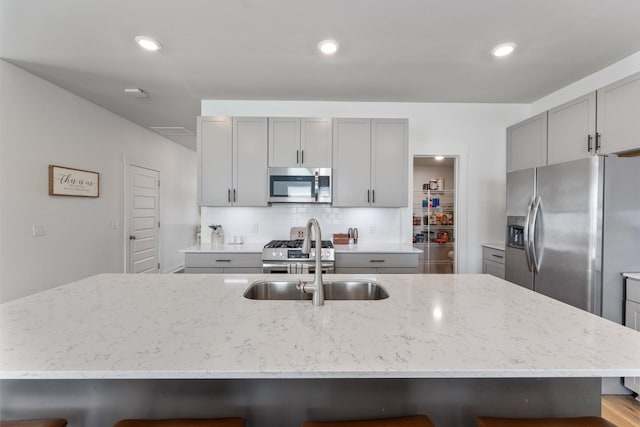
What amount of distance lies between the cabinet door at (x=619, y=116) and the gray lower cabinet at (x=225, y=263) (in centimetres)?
331

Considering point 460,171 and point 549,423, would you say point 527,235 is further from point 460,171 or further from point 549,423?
point 549,423

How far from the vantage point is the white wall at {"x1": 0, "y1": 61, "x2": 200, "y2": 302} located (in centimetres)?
271

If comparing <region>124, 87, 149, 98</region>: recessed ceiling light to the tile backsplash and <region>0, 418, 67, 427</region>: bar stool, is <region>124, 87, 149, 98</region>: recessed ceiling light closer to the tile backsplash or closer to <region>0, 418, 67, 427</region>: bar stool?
the tile backsplash

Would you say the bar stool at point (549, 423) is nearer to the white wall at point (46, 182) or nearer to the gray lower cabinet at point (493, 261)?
the gray lower cabinet at point (493, 261)

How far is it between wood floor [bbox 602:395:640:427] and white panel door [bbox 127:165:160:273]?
5.48 m

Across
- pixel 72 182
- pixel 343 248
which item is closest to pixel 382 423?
pixel 343 248

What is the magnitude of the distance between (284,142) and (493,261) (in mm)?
2766

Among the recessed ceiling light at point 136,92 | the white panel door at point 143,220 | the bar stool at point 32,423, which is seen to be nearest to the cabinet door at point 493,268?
the bar stool at point 32,423

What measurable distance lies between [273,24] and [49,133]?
282 centimetres

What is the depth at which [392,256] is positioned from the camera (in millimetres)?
3111

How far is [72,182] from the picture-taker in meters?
3.40

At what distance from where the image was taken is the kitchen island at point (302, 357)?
0.77 metres

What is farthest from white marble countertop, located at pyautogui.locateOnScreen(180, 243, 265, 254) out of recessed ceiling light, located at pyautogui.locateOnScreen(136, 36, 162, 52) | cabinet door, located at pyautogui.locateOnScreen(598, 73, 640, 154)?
cabinet door, located at pyautogui.locateOnScreen(598, 73, 640, 154)

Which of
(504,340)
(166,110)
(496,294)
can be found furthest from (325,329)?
(166,110)
